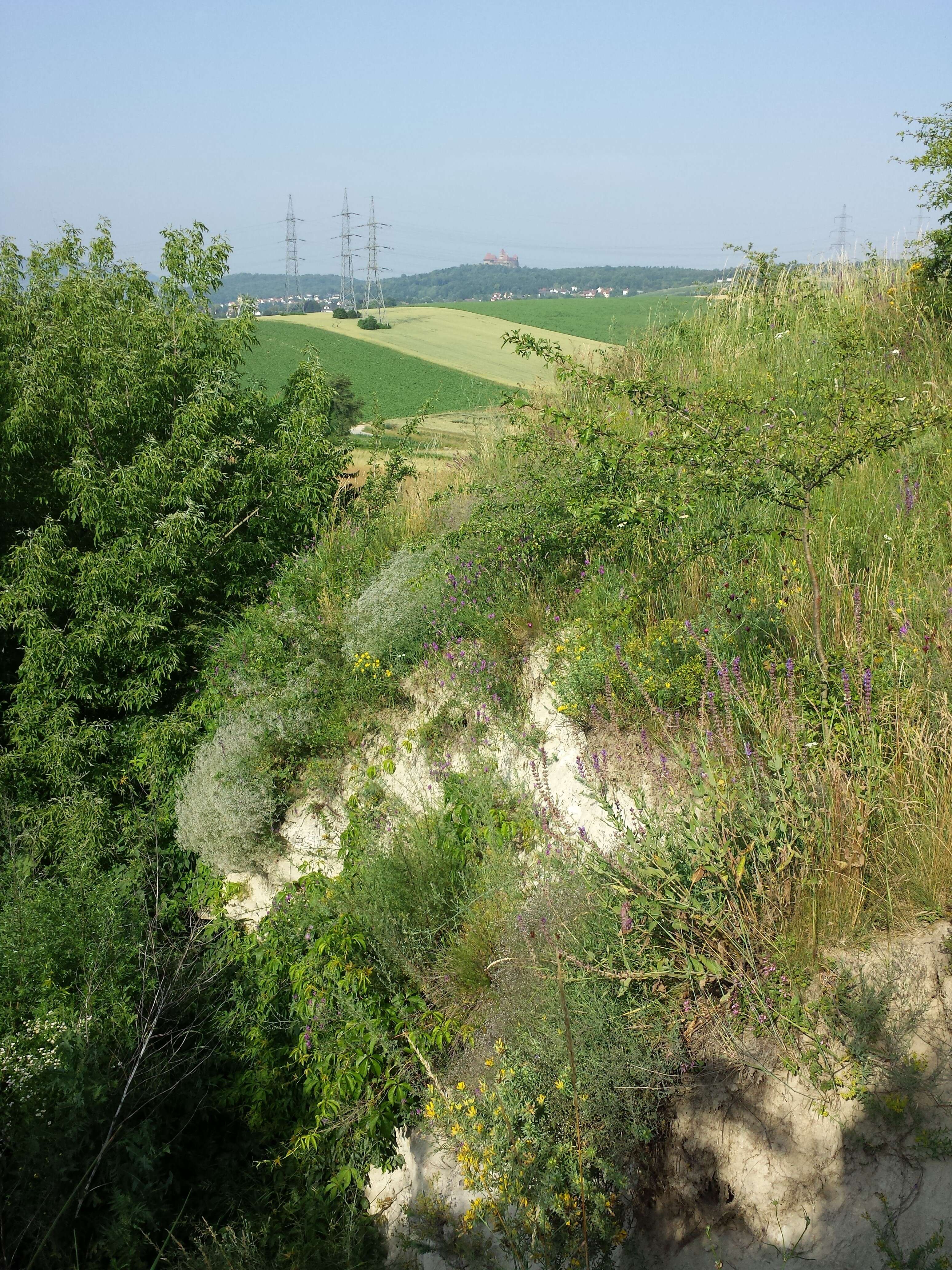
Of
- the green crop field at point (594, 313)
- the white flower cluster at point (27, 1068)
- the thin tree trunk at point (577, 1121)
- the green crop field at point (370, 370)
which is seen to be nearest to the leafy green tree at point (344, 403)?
the green crop field at point (370, 370)

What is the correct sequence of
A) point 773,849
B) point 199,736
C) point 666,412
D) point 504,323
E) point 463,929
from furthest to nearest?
point 504,323 < point 199,736 < point 666,412 < point 463,929 < point 773,849

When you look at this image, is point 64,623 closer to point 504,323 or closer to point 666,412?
point 666,412

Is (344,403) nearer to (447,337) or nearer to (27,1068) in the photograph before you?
(27,1068)

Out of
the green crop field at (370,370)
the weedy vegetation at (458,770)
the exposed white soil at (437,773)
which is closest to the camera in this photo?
the weedy vegetation at (458,770)

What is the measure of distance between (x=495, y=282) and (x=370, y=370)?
259 ft

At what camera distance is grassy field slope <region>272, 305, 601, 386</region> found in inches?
1230

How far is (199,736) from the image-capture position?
7727 mm

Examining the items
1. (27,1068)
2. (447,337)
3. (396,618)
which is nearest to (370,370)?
(447,337)

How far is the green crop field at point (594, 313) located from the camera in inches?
460

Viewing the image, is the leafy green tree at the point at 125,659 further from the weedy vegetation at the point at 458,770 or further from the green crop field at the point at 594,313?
the green crop field at the point at 594,313

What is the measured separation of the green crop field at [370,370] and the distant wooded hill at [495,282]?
14.2 ft

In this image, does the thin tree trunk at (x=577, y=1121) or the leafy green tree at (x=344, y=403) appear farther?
the leafy green tree at (x=344, y=403)

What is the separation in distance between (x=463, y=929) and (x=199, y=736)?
4.37m

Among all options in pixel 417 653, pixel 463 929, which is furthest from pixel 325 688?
pixel 463 929
